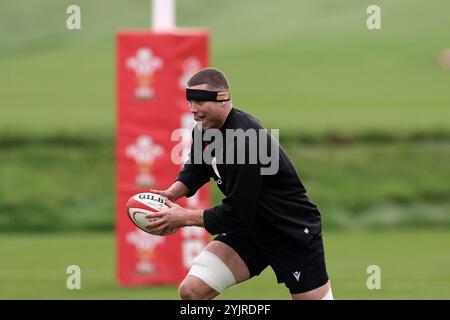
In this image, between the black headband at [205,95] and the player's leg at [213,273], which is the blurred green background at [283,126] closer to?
the player's leg at [213,273]

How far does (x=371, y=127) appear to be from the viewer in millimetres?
28578

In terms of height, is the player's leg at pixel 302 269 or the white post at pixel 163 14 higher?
the white post at pixel 163 14

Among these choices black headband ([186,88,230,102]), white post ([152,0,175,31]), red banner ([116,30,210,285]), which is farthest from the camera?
white post ([152,0,175,31])

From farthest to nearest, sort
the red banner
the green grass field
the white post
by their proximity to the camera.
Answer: the white post, the red banner, the green grass field

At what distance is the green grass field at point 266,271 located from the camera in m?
14.2

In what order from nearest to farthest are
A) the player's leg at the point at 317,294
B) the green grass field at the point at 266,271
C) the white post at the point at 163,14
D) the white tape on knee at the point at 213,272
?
1. the player's leg at the point at 317,294
2. the white tape on knee at the point at 213,272
3. the green grass field at the point at 266,271
4. the white post at the point at 163,14

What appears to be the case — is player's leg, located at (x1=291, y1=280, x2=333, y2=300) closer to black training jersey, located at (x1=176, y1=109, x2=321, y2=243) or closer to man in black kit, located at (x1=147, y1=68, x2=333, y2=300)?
man in black kit, located at (x1=147, y1=68, x2=333, y2=300)

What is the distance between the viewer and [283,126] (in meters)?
29.2

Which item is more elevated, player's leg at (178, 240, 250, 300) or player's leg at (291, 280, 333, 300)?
player's leg at (178, 240, 250, 300)

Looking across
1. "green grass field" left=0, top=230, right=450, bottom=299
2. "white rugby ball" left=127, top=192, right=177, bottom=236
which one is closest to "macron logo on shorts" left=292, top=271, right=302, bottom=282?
"white rugby ball" left=127, top=192, right=177, bottom=236

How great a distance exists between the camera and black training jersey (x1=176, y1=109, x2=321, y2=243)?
29.6ft

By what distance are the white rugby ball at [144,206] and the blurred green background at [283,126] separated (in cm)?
428

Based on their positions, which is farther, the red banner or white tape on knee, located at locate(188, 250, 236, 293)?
the red banner

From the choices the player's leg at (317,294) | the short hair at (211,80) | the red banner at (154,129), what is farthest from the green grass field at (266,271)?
the short hair at (211,80)
